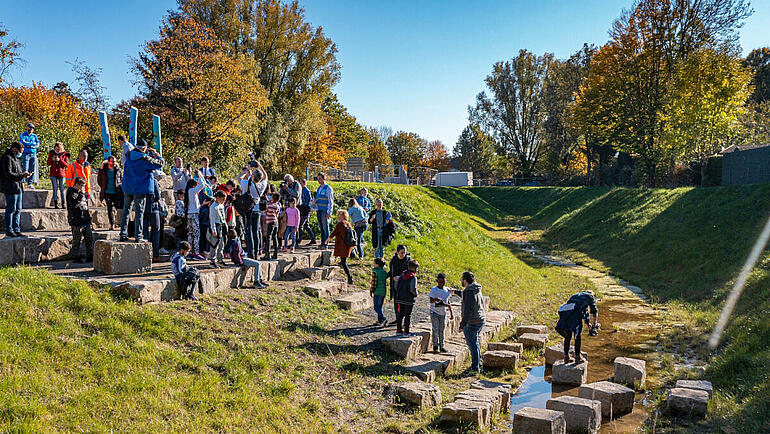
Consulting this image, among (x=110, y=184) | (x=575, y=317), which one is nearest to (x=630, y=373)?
(x=575, y=317)

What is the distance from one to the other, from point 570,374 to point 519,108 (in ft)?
170

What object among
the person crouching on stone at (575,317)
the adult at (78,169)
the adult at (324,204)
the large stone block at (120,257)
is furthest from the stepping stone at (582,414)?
the adult at (78,169)

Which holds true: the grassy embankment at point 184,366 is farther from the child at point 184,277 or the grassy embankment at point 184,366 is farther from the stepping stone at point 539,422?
the stepping stone at point 539,422

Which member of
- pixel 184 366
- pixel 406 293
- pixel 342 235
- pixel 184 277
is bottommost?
pixel 184 366

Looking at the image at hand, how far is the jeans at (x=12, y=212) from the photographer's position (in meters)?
9.78

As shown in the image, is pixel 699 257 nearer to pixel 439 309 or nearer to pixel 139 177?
A: pixel 439 309

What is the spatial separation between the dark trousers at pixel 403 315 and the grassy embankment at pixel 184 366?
34.6 inches

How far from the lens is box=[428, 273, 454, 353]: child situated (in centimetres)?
978

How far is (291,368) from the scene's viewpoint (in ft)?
25.6

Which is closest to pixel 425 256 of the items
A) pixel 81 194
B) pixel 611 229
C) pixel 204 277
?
pixel 204 277

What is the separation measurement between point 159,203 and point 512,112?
171 feet

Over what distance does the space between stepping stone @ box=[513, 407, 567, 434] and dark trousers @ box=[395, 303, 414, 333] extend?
129 inches

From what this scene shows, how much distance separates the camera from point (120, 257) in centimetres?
903

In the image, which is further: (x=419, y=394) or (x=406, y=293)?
(x=406, y=293)
